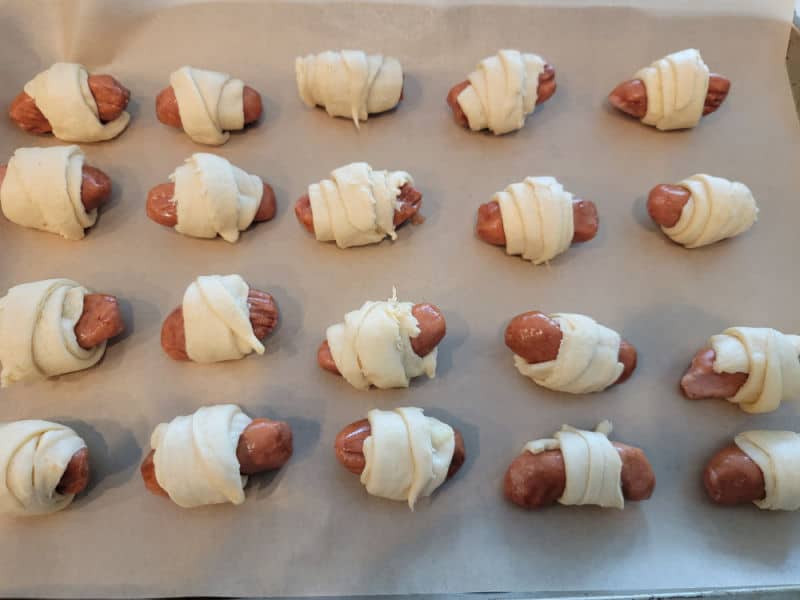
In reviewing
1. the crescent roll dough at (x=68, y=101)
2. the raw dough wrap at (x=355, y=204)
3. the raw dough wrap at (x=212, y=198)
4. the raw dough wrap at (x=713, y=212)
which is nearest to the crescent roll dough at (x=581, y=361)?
the raw dough wrap at (x=713, y=212)

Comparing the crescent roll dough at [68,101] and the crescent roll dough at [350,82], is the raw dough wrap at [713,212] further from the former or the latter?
the crescent roll dough at [68,101]

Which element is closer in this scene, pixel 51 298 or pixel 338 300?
pixel 51 298

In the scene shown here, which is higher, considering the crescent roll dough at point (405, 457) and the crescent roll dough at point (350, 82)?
the crescent roll dough at point (350, 82)

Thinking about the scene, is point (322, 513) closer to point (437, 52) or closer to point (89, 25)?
point (437, 52)

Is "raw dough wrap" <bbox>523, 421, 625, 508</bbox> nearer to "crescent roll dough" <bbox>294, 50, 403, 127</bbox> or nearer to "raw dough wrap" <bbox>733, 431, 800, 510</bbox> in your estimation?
"raw dough wrap" <bbox>733, 431, 800, 510</bbox>

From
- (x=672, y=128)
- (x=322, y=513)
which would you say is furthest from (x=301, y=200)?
(x=672, y=128)

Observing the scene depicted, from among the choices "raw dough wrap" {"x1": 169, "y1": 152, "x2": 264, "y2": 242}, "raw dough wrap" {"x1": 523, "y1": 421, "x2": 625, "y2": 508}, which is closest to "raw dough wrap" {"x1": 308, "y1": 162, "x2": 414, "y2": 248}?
"raw dough wrap" {"x1": 169, "y1": 152, "x2": 264, "y2": 242}
